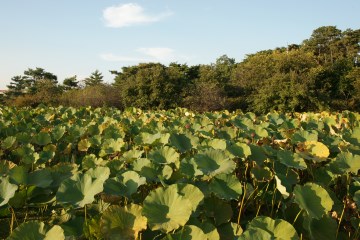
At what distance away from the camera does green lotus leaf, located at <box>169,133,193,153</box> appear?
118 inches

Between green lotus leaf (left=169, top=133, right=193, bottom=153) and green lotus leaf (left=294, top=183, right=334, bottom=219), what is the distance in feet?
4.16

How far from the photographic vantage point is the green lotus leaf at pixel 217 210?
192cm

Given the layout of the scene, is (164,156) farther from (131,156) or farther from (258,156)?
(258,156)

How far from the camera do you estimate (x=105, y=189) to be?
1.91 m

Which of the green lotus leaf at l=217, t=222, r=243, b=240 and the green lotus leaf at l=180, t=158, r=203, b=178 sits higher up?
the green lotus leaf at l=180, t=158, r=203, b=178

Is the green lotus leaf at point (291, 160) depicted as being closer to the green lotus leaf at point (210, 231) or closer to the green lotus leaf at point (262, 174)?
the green lotus leaf at point (262, 174)

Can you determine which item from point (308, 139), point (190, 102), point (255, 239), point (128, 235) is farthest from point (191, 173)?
point (190, 102)

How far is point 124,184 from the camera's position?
197cm

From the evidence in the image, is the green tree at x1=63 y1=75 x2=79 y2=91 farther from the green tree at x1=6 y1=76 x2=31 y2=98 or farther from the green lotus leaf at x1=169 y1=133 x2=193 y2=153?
the green lotus leaf at x1=169 y1=133 x2=193 y2=153

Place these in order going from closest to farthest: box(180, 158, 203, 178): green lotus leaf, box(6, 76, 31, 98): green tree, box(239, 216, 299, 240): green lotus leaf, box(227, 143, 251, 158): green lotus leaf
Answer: box(239, 216, 299, 240): green lotus leaf < box(180, 158, 203, 178): green lotus leaf < box(227, 143, 251, 158): green lotus leaf < box(6, 76, 31, 98): green tree

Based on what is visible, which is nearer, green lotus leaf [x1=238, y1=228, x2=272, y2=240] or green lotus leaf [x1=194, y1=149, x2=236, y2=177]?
green lotus leaf [x1=238, y1=228, x2=272, y2=240]

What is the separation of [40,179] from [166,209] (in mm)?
868

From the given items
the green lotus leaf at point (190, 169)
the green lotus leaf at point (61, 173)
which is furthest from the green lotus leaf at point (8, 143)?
the green lotus leaf at point (190, 169)

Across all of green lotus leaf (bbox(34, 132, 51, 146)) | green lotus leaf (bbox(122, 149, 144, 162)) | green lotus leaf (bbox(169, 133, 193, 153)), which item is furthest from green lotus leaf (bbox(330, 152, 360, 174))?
green lotus leaf (bbox(34, 132, 51, 146))
